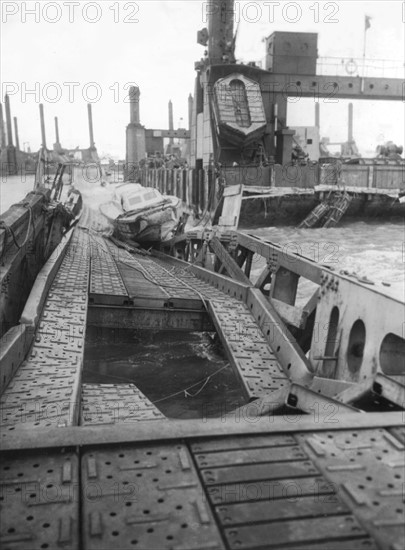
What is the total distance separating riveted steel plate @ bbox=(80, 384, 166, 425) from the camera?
389 cm

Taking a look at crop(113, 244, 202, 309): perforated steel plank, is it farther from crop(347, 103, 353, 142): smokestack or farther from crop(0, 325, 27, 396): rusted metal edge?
crop(347, 103, 353, 142): smokestack

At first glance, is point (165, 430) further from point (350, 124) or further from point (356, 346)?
point (350, 124)

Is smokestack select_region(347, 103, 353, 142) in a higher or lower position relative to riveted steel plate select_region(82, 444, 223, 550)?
higher

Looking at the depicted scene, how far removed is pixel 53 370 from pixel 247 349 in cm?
210

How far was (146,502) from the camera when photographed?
215cm

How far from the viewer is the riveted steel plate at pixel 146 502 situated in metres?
1.94

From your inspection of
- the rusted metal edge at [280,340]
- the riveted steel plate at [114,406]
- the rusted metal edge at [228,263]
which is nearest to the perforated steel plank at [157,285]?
the rusted metal edge at [228,263]

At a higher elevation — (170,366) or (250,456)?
(250,456)

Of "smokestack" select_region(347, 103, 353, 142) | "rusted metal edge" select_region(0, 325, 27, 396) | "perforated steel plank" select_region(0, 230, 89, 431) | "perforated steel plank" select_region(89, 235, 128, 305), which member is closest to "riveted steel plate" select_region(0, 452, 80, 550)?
"perforated steel plank" select_region(0, 230, 89, 431)

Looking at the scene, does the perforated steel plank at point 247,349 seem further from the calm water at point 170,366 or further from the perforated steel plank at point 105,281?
the perforated steel plank at point 105,281

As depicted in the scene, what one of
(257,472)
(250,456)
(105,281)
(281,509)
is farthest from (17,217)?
(281,509)

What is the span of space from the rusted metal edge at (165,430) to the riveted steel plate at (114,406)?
1209 millimetres

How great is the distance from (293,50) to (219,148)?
7129 mm

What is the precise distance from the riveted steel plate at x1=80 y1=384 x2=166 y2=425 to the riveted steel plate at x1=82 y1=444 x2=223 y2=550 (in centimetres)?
138
